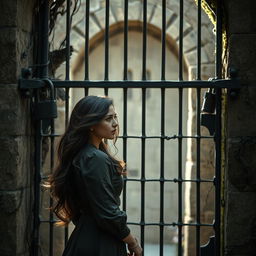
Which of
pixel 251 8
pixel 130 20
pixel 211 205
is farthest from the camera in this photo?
pixel 130 20

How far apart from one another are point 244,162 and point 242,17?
Answer: 0.97 meters

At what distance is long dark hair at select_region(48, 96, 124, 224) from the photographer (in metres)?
3.77

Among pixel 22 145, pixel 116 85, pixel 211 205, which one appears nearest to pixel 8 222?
pixel 22 145

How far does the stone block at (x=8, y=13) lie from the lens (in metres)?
4.41

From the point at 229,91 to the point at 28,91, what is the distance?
1.37 meters

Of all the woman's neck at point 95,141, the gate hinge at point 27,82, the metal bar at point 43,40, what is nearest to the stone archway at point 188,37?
the metal bar at point 43,40

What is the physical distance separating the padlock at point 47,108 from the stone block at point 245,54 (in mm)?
1269

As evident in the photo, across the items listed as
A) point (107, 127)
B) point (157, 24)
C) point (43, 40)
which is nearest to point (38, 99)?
point (43, 40)

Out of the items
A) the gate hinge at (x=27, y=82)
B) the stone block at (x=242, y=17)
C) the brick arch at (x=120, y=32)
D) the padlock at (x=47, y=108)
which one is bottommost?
the padlock at (x=47, y=108)

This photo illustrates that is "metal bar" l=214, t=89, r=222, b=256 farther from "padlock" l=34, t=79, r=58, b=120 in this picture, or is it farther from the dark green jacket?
"padlock" l=34, t=79, r=58, b=120

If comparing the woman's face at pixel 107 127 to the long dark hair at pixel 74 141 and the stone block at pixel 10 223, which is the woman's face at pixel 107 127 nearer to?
the long dark hair at pixel 74 141

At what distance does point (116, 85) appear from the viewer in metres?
4.60

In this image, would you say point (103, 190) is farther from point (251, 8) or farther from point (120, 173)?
point (251, 8)

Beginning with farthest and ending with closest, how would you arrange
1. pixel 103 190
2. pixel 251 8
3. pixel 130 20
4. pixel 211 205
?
1. pixel 130 20
2. pixel 211 205
3. pixel 251 8
4. pixel 103 190
